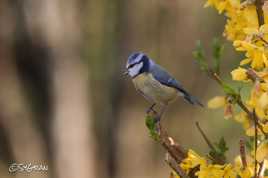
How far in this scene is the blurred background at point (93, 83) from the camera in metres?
8.65

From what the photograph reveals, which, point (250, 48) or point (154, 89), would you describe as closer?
point (250, 48)

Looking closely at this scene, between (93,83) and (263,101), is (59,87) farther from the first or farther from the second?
(263,101)

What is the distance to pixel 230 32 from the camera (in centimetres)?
193

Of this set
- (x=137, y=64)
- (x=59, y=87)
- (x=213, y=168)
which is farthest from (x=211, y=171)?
(x=59, y=87)

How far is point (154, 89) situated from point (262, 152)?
4.75 ft

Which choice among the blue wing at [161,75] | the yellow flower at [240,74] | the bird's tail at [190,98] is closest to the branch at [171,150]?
the yellow flower at [240,74]

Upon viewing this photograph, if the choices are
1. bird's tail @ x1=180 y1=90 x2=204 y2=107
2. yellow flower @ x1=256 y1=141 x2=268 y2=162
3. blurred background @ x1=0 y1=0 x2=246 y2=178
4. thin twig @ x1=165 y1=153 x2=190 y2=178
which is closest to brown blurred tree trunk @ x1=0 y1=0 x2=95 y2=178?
blurred background @ x1=0 y1=0 x2=246 y2=178

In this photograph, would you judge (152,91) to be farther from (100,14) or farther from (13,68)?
(13,68)

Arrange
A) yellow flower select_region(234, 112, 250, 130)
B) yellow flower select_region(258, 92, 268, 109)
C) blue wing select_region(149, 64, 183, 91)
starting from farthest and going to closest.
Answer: blue wing select_region(149, 64, 183, 91), yellow flower select_region(234, 112, 250, 130), yellow flower select_region(258, 92, 268, 109)

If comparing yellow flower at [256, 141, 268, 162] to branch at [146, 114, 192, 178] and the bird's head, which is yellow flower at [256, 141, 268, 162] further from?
the bird's head

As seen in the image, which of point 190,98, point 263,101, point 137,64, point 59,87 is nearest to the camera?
point 263,101

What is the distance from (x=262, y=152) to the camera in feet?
5.77

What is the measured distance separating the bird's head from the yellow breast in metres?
0.03

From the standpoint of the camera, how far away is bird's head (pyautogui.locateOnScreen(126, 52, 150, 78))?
3.05 metres
